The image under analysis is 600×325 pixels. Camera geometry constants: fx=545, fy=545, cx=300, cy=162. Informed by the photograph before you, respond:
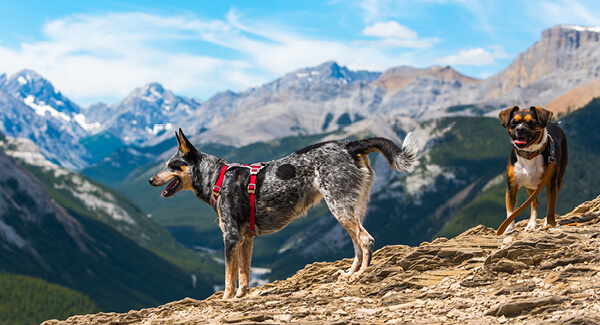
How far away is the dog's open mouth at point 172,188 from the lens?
16.6 meters

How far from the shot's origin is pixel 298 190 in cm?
1656

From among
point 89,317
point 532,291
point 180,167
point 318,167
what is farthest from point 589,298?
point 89,317

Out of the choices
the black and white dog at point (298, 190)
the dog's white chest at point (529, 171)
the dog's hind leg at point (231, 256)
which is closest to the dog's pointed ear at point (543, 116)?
the dog's white chest at point (529, 171)

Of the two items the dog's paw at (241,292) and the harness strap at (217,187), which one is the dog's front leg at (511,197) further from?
the harness strap at (217,187)

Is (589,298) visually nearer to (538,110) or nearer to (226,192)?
(538,110)

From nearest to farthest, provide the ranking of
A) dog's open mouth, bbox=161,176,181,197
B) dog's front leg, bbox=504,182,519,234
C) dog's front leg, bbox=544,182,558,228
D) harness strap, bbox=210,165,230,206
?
dog's front leg, bbox=544,182,558,228
dog's front leg, bbox=504,182,519,234
dog's open mouth, bbox=161,176,181,197
harness strap, bbox=210,165,230,206

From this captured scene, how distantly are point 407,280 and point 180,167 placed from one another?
25.7 feet

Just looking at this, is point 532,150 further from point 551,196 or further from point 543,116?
point 551,196

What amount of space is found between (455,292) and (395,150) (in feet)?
14.7

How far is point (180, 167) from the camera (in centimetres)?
1741

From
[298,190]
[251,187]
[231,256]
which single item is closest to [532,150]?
[298,190]

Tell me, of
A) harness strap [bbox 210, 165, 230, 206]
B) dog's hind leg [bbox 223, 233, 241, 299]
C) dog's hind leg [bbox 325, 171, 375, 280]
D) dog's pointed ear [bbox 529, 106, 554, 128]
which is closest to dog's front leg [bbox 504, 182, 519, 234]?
dog's pointed ear [bbox 529, 106, 554, 128]

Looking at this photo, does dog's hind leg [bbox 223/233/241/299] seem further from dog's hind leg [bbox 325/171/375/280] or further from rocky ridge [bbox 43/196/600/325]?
dog's hind leg [bbox 325/171/375/280]

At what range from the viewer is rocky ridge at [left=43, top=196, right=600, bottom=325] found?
11516 mm
